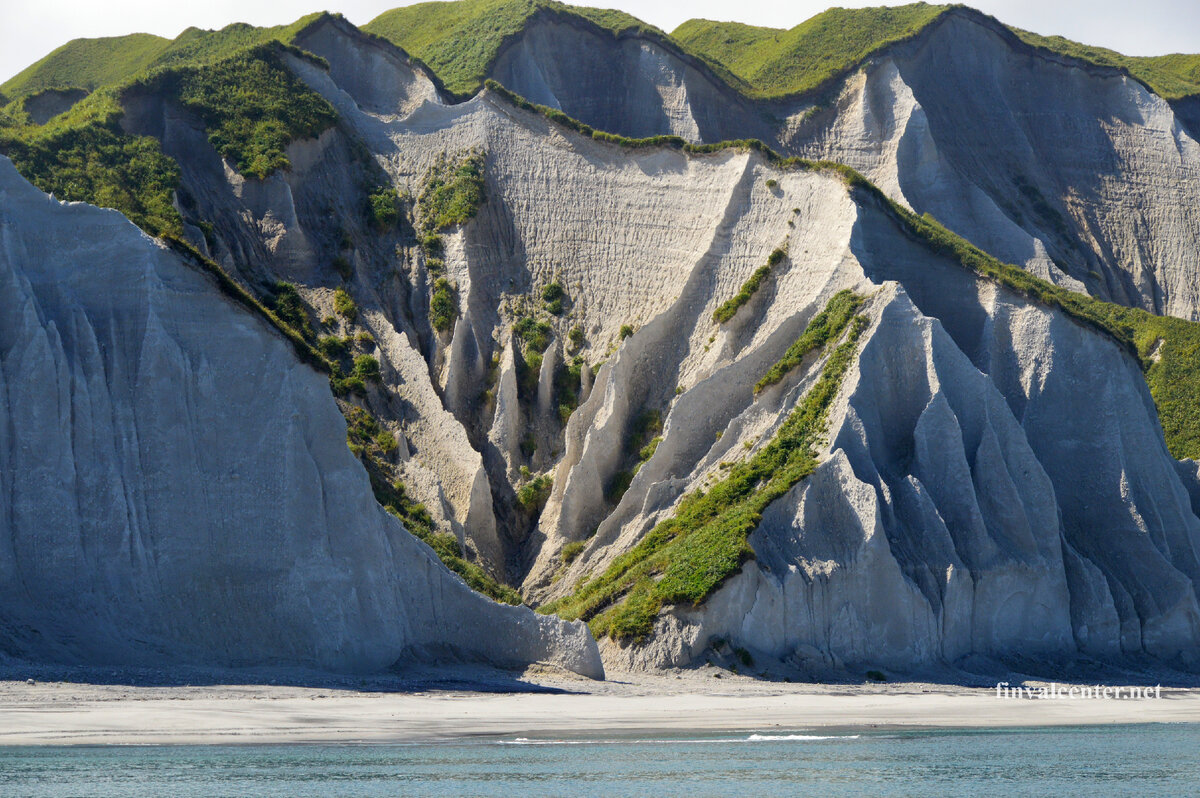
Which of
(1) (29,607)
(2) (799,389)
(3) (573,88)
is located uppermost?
(3) (573,88)

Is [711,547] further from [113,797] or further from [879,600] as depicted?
[113,797]

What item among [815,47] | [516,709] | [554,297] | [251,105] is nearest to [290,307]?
[554,297]

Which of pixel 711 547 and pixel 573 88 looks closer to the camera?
pixel 711 547

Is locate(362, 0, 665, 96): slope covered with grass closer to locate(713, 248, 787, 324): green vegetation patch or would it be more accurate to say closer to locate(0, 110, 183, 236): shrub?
locate(0, 110, 183, 236): shrub

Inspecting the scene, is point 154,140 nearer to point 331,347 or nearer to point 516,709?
point 331,347

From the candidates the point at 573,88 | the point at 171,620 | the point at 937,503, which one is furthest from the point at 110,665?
the point at 573,88

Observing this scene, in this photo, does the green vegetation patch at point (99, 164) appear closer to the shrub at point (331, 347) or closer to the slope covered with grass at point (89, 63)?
the shrub at point (331, 347)
